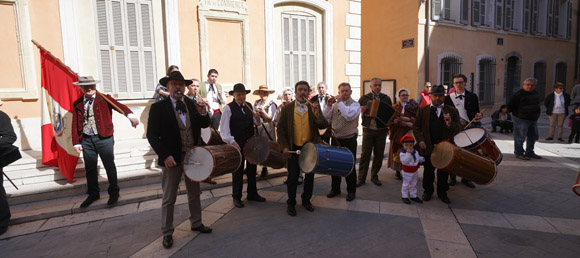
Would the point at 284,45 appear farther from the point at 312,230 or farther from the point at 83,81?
the point at 312,230

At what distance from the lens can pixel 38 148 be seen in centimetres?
602

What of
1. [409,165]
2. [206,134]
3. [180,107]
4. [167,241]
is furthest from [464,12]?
[167,241]

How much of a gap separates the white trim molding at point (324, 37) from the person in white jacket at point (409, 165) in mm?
4405

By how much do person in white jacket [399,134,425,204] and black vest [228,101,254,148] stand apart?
217 centimetres

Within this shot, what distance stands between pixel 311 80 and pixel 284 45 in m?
1.18

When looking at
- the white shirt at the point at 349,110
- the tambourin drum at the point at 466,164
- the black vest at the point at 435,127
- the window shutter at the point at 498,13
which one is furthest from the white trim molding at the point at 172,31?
the window shutter at the point at 498,13

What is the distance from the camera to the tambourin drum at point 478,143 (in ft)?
14.1

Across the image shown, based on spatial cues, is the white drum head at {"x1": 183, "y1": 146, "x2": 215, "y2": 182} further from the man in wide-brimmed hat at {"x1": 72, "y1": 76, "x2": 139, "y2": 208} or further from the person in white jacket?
the person in white jacket

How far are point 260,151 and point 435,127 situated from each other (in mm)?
2384

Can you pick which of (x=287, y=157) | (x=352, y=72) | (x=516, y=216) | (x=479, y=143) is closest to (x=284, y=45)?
(x=352, y=72)

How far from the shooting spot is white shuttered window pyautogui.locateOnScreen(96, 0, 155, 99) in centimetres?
664

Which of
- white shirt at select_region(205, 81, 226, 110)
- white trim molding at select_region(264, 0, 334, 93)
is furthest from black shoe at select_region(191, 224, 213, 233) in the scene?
white trim molding at select_region(264, 0, 334, 93)

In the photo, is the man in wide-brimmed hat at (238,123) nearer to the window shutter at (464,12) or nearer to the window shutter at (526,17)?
the window shutter at (464,12)

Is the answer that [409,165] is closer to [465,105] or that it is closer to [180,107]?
[465,105]
